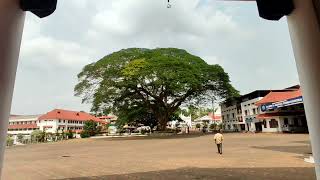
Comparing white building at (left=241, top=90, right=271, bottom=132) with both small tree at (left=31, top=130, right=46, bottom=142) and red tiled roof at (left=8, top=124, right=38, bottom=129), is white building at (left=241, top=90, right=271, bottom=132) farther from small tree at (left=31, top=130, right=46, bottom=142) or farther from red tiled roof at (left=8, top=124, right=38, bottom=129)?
red tiled roof at (left=8, top=124, right=38, bottom=129)

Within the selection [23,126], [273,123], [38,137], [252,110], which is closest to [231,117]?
[252,110]

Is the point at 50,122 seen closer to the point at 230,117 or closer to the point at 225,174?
the point at 230,117

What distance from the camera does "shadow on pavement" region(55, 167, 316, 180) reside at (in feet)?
23.8

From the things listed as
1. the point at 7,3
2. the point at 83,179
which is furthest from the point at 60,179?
the point at 7,3

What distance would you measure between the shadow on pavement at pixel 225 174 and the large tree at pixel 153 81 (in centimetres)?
2076

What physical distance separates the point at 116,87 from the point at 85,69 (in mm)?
4129

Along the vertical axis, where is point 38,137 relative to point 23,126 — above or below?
below

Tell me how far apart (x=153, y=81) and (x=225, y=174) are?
2265 cm

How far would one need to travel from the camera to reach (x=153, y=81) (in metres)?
30.1

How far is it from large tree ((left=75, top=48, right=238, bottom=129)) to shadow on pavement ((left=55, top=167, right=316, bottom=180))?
20.8 metres

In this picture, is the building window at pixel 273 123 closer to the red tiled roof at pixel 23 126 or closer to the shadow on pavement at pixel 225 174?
the shadow on pavement at pixel 225 174

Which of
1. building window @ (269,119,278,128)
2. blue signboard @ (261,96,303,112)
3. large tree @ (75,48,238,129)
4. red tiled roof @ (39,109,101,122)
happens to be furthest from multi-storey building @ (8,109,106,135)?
blue signboard @ (261,96,303,112)

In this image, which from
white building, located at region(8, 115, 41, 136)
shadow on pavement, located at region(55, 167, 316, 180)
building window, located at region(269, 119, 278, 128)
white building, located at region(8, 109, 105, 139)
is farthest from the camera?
white building, located at region(8, 115, 41, 136)

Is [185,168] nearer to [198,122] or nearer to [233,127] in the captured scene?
[233,127]
